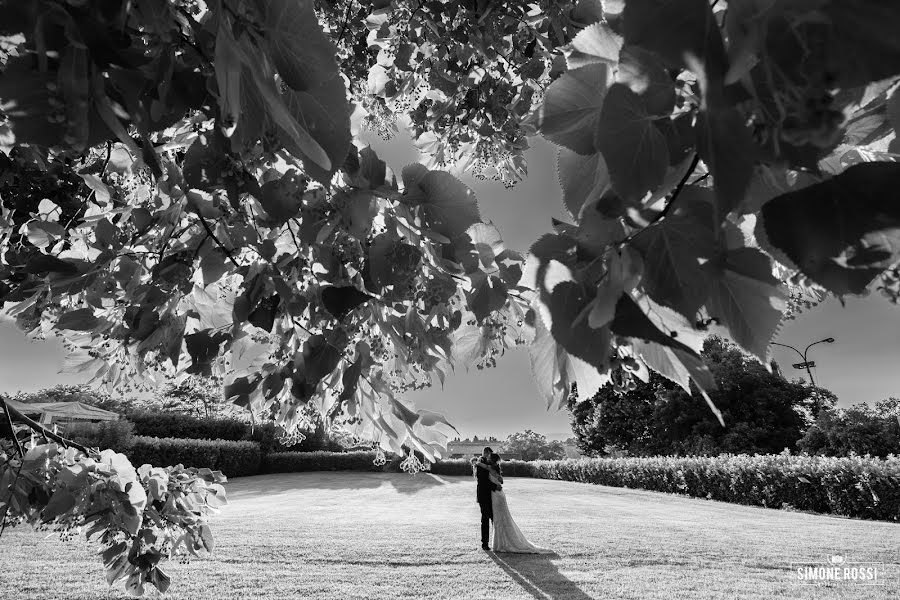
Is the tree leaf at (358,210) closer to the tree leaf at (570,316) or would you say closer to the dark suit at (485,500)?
the tree leaf at (570,316)

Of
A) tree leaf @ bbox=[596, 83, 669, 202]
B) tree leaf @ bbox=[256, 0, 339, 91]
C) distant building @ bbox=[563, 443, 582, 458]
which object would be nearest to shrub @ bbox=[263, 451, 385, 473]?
distant building @ bbox=[563, 443, 582, 458]

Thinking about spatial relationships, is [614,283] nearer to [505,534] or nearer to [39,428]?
[39,428]

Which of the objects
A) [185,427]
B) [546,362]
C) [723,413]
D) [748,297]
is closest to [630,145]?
[748,297]

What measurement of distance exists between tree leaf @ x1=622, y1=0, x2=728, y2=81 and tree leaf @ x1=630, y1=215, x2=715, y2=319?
256 millimetres

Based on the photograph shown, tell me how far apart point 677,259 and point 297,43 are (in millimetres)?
658

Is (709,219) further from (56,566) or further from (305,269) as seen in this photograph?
(56,566)

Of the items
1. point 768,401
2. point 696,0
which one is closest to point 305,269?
point 696,0

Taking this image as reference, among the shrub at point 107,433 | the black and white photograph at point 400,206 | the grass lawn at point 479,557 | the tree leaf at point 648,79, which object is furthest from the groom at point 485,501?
the shrub at point 107,433

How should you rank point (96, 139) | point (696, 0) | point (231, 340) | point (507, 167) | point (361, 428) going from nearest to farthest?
point (696, 0), point (96, 139), point (231, 340), point (361, 428), point (507, 167)

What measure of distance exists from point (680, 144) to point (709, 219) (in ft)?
0.39

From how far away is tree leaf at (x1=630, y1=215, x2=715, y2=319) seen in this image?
69cm

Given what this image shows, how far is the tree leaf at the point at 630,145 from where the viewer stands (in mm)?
596

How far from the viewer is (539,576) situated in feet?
25.2

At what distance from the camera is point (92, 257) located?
7.09ft
